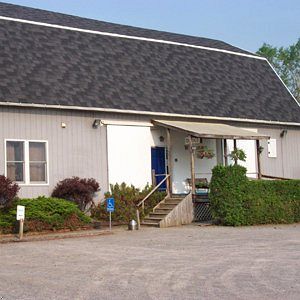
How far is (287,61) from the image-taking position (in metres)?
56.8

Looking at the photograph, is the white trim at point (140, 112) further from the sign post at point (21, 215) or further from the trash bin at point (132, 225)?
the trash bin at point (132, 225)

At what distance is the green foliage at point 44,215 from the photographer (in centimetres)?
1933

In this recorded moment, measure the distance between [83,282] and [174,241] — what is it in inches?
264

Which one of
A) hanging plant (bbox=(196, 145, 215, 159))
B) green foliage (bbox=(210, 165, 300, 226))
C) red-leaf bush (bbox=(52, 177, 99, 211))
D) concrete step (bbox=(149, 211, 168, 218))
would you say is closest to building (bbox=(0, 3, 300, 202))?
red-leaf bush (bbox=(52, 177, 99, 211))

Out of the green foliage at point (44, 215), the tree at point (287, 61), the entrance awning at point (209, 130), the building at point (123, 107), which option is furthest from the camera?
the tree at point (287, 61)

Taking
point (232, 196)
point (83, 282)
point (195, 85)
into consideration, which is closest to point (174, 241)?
point (232, 196)

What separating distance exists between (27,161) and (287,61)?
40.5 m

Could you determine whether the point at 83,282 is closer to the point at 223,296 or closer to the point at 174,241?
the point at 223,296

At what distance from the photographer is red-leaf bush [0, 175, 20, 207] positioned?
19.1 m

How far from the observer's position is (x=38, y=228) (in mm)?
19438

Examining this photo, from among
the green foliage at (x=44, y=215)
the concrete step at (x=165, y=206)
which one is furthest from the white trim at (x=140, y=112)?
the concrete step at (x=165, y=206)

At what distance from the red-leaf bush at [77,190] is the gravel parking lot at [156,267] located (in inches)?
130

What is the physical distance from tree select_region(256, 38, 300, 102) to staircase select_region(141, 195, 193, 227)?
117ft

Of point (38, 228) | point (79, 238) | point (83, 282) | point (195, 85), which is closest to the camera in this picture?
point (83, 282)
